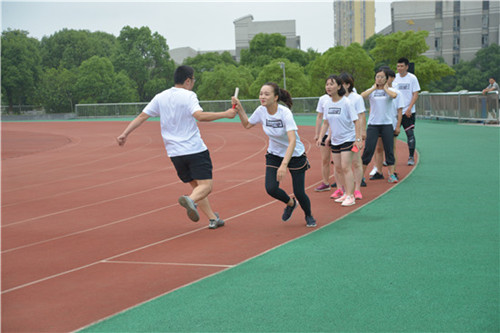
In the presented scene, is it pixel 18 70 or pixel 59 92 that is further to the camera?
pixel 18 70

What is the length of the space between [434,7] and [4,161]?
279 ft

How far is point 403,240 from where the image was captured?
6.47 m

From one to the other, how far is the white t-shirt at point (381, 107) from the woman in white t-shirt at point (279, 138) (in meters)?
3.27

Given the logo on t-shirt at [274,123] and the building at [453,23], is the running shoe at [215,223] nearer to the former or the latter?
the logo on t-shirt at [274,123]

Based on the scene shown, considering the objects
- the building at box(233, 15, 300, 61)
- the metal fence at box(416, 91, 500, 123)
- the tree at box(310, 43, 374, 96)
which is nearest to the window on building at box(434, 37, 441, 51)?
the tree at box(310, 43, 374, 96)

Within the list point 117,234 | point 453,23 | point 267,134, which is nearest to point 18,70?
point 453,23

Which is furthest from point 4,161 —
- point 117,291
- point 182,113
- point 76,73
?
point 76,73

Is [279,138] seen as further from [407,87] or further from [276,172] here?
[407,87]

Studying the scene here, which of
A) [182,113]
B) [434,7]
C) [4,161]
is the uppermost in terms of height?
[434,7]

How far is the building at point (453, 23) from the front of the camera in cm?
8794

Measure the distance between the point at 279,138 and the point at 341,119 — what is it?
5.12 feet

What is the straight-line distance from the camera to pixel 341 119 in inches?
327

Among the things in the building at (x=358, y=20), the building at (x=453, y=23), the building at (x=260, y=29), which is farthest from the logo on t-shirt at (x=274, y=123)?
the building at (x=358, y=20)

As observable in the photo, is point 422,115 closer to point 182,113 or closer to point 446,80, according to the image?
point 182,113
